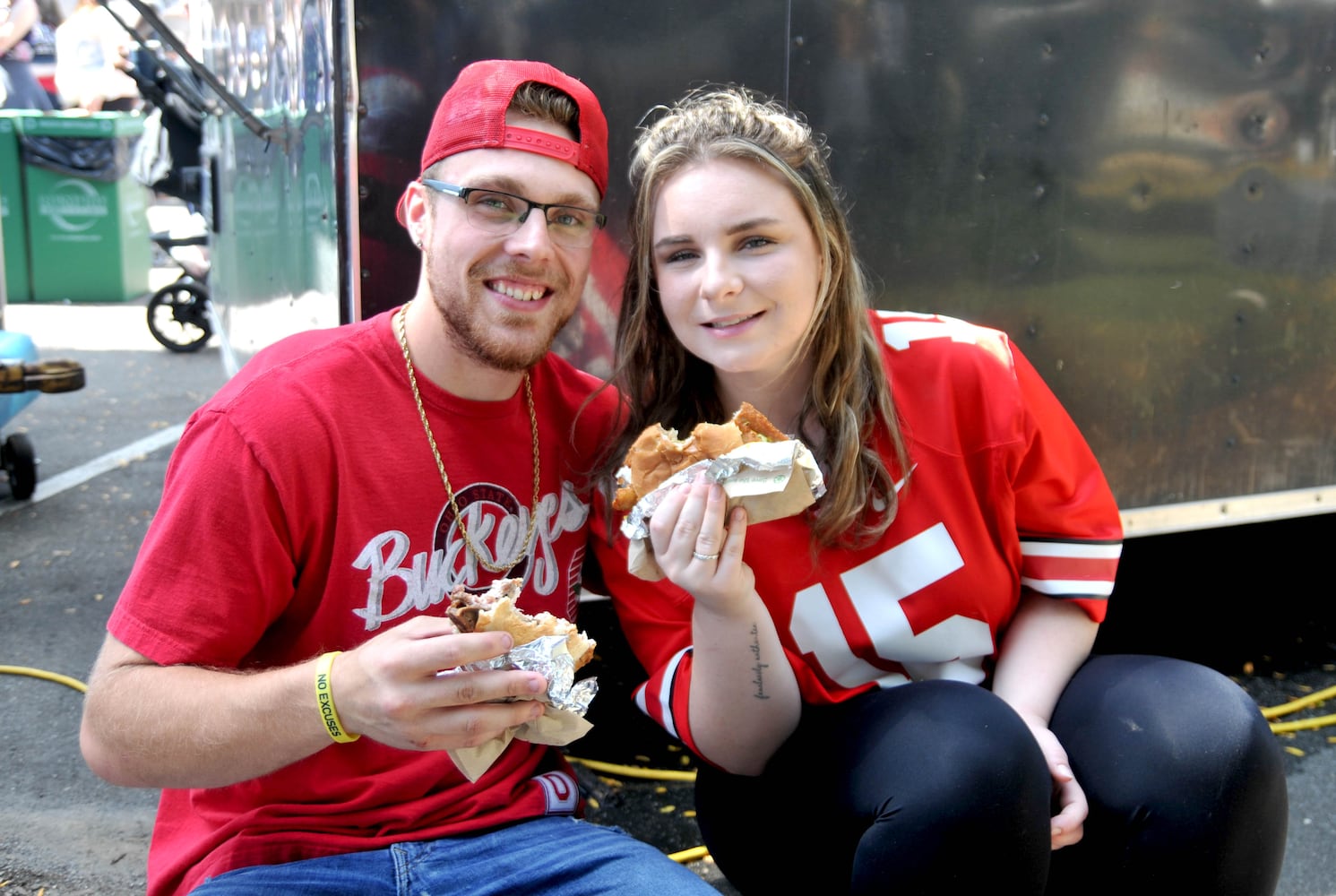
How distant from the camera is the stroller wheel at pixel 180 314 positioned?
9.26 metres

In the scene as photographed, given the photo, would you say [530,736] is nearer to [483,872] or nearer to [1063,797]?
[483,872]

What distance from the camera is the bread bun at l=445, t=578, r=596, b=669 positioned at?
165 centimetres

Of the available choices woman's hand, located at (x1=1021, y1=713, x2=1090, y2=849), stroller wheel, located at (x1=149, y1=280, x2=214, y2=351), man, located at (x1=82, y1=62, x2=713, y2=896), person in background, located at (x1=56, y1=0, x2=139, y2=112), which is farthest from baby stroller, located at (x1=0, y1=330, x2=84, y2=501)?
person in background, located at (x1=56, y1=0, x2=139, y2=112)

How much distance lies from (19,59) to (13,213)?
6.36ft

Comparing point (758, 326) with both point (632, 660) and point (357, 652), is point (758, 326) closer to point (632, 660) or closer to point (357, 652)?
point (357, 652)

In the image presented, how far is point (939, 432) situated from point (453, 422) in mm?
877

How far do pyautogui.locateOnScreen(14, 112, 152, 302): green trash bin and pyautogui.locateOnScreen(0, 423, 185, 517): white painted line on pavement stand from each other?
507 cm

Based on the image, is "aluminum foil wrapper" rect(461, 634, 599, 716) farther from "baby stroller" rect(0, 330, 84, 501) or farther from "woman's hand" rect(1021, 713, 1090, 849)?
"baby stroller" rect(0, 330, 84, 501)

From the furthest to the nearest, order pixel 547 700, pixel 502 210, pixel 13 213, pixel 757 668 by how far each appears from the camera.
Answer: pixel 13 213
pixel 502 210
pixel 757 668
pixel 547 700

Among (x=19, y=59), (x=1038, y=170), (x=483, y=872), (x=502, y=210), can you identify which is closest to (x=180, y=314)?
(x=19, y=59)

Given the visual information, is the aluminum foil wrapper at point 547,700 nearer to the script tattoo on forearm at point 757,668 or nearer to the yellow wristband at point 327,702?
the yellow wristband at point 327,702

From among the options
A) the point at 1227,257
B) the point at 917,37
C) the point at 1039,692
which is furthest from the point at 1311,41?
the point at 1039,692

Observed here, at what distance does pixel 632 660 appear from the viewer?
4.14 meters

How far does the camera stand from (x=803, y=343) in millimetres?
2234
